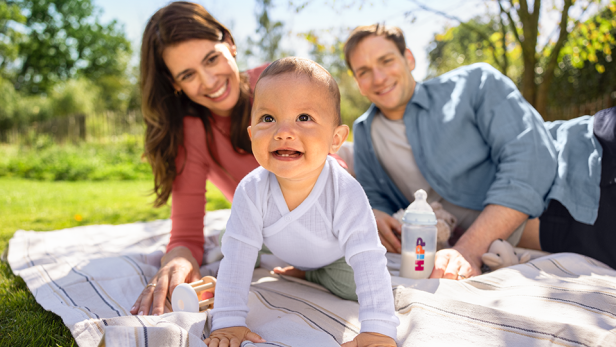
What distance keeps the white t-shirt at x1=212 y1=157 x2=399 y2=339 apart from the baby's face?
18 cm

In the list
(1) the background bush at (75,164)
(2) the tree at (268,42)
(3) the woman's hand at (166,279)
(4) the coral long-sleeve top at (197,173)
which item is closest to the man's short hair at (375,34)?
(4) the coral long-sleeve top at (197,173)

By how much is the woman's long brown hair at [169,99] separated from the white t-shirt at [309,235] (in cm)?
106

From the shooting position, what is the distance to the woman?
2.32 meters

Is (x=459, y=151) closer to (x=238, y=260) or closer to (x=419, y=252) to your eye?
(x=419, y=252)

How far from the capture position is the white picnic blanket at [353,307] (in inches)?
53.0

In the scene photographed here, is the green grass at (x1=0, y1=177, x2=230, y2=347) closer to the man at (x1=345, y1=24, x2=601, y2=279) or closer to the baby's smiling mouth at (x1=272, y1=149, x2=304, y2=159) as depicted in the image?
the baby's smiling mouth at (x1=272, y1=149, x2=304, y2=159)

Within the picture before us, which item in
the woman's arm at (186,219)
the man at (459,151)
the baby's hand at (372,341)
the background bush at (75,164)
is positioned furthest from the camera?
the background bush at (75,164)

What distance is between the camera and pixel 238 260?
149cm

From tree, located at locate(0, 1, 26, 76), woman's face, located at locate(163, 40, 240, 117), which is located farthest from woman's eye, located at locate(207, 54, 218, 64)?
tree, located at locate(0, 1, 26, 76)

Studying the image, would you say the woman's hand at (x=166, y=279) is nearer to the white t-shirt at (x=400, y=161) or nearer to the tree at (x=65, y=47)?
the white t-shirt at (x=400, y=161)

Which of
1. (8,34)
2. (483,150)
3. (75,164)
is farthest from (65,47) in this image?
(483,150)

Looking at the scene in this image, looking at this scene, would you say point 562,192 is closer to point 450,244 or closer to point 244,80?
point 450,244

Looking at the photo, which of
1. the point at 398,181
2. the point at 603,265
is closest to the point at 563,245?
the point at 603,265

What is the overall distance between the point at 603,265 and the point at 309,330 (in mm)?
1703
